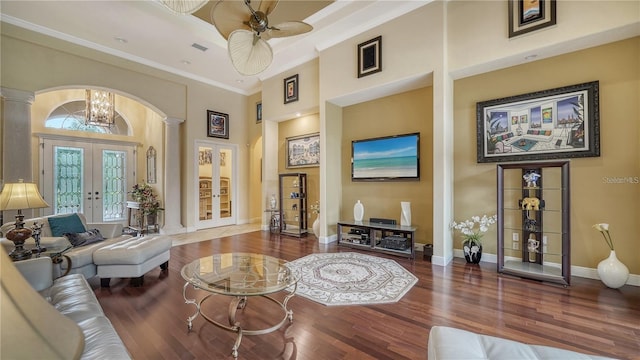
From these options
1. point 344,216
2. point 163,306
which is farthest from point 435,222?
point 163,306

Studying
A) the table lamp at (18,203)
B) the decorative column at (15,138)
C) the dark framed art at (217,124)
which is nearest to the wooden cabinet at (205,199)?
the dark framed art at (217,124)

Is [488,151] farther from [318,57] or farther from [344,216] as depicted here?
[318,57]

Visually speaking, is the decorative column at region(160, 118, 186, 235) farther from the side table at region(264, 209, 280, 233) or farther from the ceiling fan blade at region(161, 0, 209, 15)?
the ceiling fan blade at region(161, 0, 209, 15)

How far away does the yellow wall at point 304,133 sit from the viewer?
606cm

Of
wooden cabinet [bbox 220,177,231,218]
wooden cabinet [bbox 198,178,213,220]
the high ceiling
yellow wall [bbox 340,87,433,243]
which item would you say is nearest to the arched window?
the high ceiling

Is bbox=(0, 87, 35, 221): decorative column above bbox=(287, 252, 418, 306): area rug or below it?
above

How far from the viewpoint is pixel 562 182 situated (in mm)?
3086

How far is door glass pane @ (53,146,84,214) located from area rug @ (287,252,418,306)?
6.33 meters

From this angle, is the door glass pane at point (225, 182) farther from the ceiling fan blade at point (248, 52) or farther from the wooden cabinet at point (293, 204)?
the ceiling fan blade at point (248, 52)

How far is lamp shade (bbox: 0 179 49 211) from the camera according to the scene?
8.02ft

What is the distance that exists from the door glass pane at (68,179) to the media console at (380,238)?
675 cm

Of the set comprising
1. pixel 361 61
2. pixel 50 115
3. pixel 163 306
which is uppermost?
pixel 361 61

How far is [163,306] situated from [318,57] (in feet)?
16.5

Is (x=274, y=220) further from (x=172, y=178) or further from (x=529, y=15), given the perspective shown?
(x=529, y=15)
